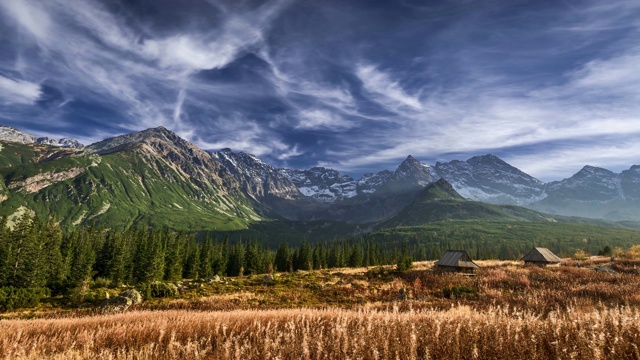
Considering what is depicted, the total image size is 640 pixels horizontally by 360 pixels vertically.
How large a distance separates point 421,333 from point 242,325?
12.7ft

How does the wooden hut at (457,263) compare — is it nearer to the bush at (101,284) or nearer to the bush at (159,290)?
the bush at (159,290)

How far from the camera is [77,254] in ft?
255

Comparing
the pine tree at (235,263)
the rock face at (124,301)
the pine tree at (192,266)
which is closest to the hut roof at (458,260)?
the rock face at (124,301)

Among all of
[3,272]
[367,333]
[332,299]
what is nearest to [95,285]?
[3,272]

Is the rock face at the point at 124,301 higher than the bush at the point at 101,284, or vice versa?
the rock face at the point at 124,301

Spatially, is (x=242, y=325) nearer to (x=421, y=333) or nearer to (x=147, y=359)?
(x=147, y=359)

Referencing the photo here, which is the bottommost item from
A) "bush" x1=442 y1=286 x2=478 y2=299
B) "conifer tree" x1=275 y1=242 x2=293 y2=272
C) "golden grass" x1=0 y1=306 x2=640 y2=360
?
"conifer tree" x1=275 y1=242 x2=293 y2=272

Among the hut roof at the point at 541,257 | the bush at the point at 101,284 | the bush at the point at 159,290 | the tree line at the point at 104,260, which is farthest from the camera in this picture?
the bush at the point at 101,284

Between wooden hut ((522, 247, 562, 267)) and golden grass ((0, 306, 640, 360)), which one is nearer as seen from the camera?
golden grass ((0, 306, 640, 360))

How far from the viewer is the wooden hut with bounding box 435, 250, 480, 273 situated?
144 ft

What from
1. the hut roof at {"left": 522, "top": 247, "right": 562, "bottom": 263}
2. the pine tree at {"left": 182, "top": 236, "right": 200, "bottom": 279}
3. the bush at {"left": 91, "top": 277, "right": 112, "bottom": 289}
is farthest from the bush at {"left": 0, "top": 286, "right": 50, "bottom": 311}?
the hut roof at {"left": 522, "top": 247, "right": 562, "bottom": 263}

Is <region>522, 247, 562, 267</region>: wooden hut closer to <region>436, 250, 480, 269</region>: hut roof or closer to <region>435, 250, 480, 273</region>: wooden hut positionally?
<region>436, 250, 480, 269</region>: hut roof

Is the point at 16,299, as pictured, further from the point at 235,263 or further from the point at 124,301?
the point at 235,263

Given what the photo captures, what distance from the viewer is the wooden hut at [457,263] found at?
44.0m
